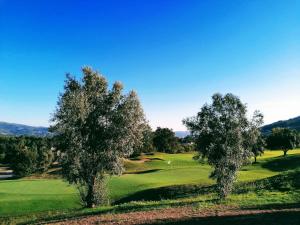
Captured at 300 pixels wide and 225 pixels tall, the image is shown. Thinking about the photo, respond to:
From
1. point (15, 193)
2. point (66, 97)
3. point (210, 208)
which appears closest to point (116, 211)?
point (210, 208)

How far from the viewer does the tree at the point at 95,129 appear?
37.3m

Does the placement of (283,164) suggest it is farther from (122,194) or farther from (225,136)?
(225,136)

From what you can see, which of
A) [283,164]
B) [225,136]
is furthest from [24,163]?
[225,136]

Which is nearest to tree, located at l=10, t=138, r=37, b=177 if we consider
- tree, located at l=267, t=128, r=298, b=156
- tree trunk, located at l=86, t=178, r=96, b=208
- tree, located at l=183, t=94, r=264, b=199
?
tree, located at l=267, t=128, r=298, b=156

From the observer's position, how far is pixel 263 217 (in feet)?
77.6

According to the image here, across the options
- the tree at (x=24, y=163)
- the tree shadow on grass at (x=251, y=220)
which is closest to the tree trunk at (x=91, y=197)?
the tree shadow on grass at (x=251, y=220)

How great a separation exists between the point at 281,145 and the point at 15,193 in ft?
252

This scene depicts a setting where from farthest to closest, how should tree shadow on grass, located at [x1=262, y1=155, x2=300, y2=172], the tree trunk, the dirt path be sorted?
tree shadow on grass, located at [x1=262, y1=155, x2=300, y2=172] → the tree trunk → the dirt path

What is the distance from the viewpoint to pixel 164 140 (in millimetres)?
163000

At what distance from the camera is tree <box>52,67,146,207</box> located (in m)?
37.3

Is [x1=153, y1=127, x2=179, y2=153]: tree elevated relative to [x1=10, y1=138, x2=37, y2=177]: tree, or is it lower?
elevated

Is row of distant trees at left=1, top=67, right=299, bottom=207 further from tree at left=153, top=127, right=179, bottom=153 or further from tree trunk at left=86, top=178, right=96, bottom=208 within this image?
tree at left=153, top=127, right=179, bottom=153

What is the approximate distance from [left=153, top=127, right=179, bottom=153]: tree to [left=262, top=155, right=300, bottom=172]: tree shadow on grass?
2964 inches

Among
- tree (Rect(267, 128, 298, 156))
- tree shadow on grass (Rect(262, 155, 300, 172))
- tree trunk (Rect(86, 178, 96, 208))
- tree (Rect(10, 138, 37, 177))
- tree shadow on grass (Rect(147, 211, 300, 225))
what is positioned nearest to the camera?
tree shadow on grass (Rect(147, 211, 300, 225))
